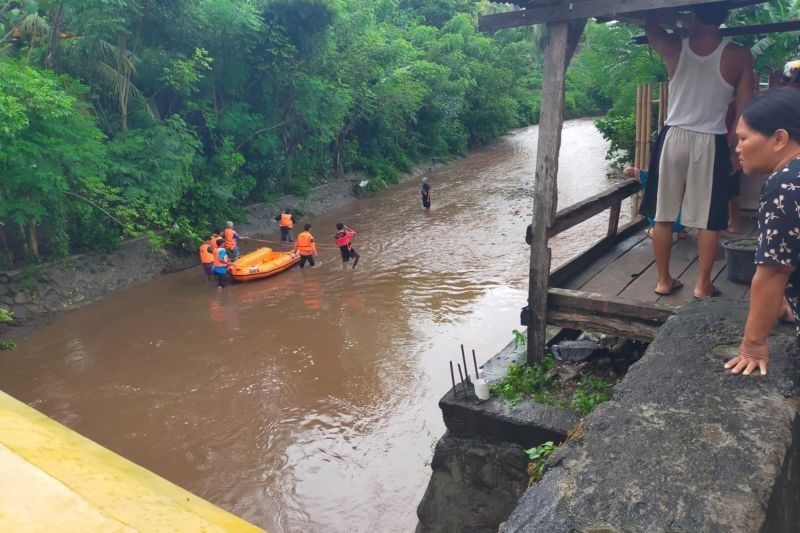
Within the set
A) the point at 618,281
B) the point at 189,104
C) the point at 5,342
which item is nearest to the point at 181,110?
the point at 189,104

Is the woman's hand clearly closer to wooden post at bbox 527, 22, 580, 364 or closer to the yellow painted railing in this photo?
wooden post at bbox 527, 22, 580, 364

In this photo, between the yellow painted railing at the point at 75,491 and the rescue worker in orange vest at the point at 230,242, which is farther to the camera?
the rescue worker in orange vest at the point at 230,242

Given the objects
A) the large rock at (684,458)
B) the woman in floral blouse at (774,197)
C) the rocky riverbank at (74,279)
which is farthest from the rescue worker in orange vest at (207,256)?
the woman in floral blouse at (774,197)

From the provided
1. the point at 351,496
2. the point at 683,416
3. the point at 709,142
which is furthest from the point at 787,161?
the point at 351,496

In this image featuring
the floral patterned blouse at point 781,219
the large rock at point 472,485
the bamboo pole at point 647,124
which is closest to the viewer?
the floral patterned blouse at point 781,219

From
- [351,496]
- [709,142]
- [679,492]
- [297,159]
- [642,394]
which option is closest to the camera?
[679,492]

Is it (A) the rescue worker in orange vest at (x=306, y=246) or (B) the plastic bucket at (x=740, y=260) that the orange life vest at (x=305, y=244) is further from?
(B) the plastic bucket at (x=740, y=260)

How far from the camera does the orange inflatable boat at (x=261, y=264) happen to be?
504 inches

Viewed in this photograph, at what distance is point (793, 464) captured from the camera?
2.13 metres

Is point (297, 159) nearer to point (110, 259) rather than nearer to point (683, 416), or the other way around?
point (110, 259)

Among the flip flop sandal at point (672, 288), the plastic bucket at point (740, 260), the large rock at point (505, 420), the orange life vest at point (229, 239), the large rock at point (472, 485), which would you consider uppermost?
the plastic bucket at point (740, 260)

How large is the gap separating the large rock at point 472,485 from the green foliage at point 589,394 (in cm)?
52

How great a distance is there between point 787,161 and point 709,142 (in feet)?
6.02

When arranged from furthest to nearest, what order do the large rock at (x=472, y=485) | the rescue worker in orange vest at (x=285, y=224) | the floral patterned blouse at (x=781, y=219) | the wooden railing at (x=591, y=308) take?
the rescue worker in orange vest at (x=285, y=224)
the large rock at (x=472, y=485)
the wooden railing at (x=591, y=308)
the floral patterned blouse at (x=781, y=219)
